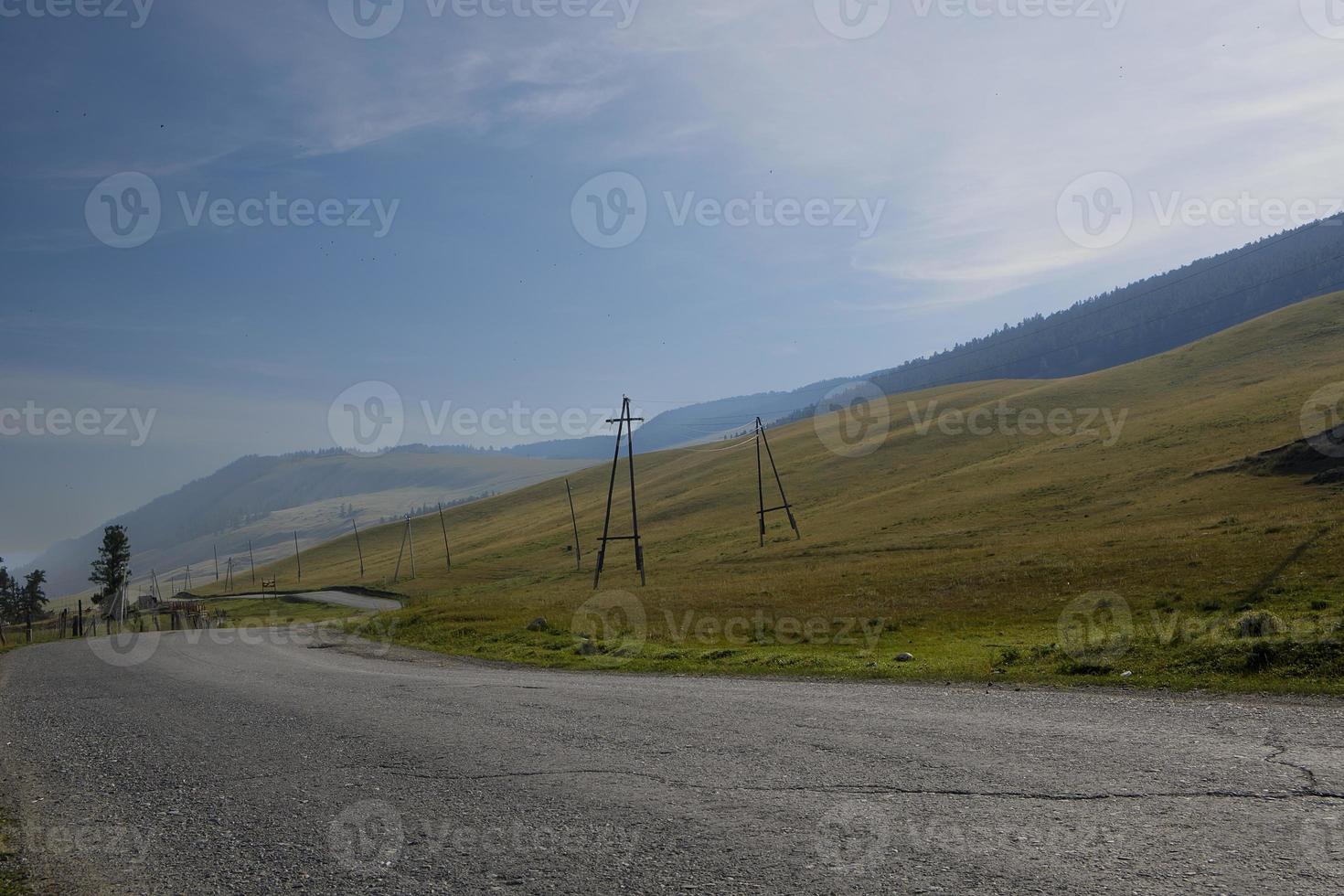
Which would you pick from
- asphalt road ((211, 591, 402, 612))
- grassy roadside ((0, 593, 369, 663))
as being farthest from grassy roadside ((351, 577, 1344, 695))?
asphalt road ((211, 591, 402, 612))

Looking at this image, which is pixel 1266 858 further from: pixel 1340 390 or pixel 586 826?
pixel 1340 390

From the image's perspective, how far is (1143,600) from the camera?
29.0 meters

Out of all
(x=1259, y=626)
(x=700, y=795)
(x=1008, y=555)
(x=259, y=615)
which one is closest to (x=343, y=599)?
(x=259, y=615)

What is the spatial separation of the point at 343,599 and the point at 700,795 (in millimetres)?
91505

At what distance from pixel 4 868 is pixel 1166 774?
11536mm

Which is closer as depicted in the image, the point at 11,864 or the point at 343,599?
the point at 11,864

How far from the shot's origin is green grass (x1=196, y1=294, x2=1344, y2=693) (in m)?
21.3

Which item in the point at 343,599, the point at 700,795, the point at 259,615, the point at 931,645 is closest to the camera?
the point at 700,795

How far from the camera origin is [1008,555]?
151 ft

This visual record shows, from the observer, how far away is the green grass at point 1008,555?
21312 millimetres

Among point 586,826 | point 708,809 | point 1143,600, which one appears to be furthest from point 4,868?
point 1143,600

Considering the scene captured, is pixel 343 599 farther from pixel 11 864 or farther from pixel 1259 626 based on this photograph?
pixel 11 864

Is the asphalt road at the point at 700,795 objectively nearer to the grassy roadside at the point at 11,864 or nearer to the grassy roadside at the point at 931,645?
the grassy roadside at the point at 11,864

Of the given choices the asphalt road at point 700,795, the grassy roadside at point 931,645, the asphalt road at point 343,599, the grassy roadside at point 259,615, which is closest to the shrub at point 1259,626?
the grassy roadside at point 931,645
